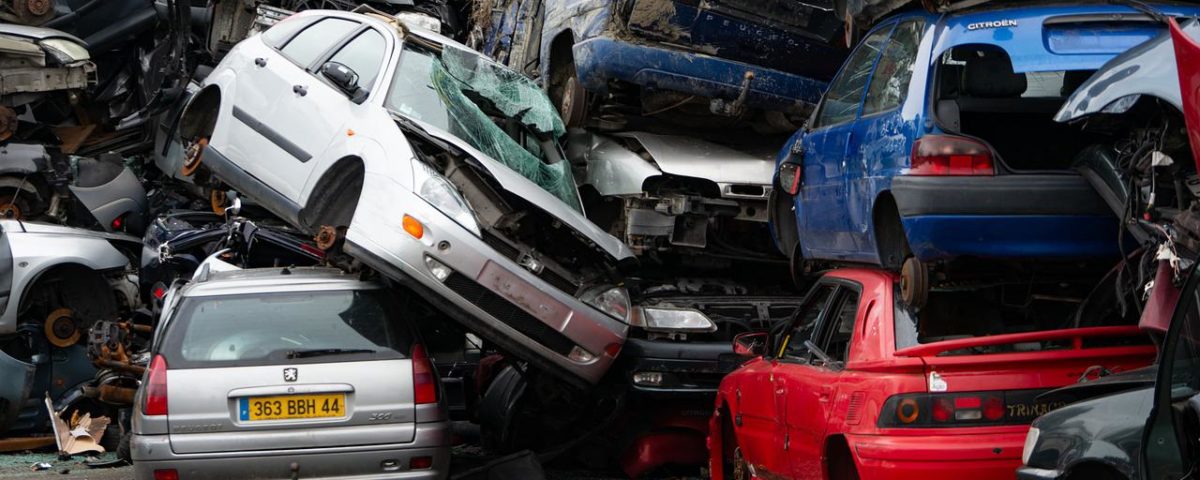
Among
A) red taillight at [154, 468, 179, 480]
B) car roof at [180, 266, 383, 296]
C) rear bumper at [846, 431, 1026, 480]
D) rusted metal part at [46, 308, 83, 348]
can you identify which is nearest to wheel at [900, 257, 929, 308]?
rear bumper at [846, 431, 1026, 480]

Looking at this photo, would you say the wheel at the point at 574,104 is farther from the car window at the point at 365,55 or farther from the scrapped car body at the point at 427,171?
the car window at the point at 365,55

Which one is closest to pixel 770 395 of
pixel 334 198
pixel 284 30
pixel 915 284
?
pixel 915 284

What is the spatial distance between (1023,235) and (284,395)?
3.74 m

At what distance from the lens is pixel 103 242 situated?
39.1 ft

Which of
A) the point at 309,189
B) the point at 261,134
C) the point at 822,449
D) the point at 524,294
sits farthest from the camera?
the point at 261,134

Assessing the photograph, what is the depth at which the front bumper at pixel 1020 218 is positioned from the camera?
567 centimetres

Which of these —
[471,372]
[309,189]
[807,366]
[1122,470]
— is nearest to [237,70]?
[309,189]

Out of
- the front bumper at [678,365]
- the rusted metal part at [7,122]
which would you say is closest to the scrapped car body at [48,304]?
the rusted metal part at [7,122]

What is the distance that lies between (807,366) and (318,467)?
8.39 ft

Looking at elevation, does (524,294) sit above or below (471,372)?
above

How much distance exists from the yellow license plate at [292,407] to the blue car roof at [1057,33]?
11.5 feet

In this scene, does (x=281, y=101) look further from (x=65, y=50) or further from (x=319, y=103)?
(x=65, y=50)

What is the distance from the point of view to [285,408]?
6.99 metres

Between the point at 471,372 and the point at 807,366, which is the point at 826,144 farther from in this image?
the point at 471,372
